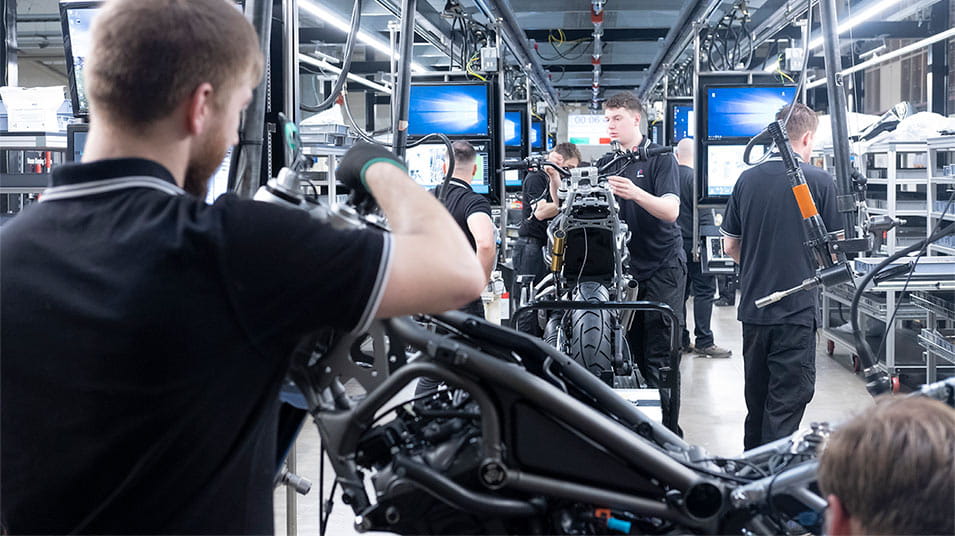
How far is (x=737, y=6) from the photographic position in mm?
7641

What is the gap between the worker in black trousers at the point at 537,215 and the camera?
238 inches

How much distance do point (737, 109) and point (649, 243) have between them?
6.01 feet

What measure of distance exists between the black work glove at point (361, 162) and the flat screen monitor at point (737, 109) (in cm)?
521

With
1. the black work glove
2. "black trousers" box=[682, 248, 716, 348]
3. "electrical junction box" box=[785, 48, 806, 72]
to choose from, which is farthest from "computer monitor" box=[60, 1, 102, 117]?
"electrical junction box" box=[785, 48, 806, 72]

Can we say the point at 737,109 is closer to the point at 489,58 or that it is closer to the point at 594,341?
the point at 489,58

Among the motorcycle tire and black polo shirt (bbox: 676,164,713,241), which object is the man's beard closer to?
the motorcycle tire

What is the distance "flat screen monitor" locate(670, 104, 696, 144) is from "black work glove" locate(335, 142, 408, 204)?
29.6 feet

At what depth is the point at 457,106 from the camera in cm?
701

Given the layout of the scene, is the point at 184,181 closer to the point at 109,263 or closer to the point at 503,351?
the point at 109,263

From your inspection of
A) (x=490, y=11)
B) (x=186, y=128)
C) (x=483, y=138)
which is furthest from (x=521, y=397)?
(x=490, y=11)

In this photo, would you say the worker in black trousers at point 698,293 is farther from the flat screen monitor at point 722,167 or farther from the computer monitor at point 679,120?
the computer monitor at point 679,120

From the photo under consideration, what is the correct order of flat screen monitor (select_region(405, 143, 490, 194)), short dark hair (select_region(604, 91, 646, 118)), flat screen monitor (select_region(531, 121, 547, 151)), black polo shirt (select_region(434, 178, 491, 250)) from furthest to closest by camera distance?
flat screen monitor (select_region(531, 121, 547, 151))
flat screen monitor (select_region(405, 143, 490, 194))
short dark hair (select_region(604, 91, 646, 118))
black polo shirt (select_region(434, 178, 491, 250))

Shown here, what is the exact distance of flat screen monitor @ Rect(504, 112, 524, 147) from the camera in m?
9.80

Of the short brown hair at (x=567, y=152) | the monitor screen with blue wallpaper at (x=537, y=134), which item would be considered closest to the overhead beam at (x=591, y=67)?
the monitor screen with blue wallpaper at (x=537, y=134)
